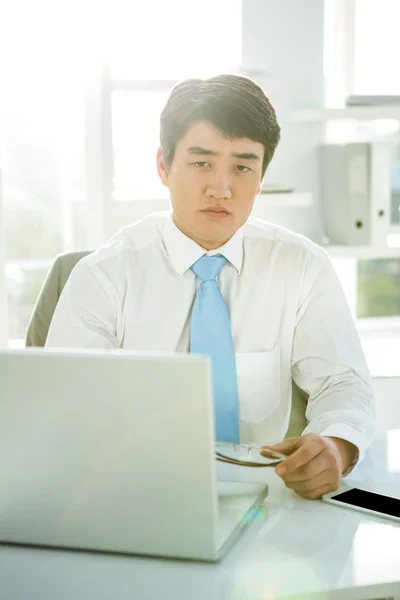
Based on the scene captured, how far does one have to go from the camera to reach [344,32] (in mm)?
2994

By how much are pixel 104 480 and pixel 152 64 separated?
213 cm

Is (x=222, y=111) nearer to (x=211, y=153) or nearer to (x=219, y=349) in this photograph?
(x=211, y=153)

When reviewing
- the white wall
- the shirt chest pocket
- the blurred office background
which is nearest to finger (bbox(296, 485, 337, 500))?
the shirt chest pocket

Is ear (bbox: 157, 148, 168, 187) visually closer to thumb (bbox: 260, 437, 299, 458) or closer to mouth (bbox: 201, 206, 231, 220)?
mouth (bbox: 201, 206, 231, 220)

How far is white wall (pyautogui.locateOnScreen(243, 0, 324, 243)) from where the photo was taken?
111 inches

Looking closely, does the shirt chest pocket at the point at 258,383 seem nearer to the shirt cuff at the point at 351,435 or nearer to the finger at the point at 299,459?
the shirt cuff at the point at 351,435

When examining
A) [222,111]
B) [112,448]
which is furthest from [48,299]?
[112,448]

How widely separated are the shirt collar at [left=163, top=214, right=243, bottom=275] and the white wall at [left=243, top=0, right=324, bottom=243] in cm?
113

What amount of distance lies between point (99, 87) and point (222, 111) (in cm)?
119

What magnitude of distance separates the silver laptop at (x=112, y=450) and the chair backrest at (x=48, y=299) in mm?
830

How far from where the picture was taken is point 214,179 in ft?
5.62

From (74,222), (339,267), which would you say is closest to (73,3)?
(74,222)

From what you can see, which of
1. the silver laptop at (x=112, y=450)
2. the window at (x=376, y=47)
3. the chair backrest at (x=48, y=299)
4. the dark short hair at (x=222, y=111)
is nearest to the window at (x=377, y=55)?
the window at (x=376, y=47)

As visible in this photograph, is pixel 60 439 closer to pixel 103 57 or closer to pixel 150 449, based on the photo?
pixel 150 449
